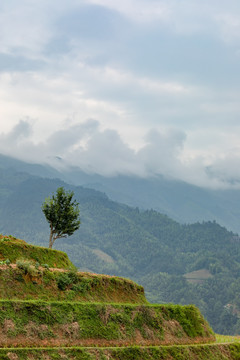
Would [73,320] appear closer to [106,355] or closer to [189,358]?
[106,355]

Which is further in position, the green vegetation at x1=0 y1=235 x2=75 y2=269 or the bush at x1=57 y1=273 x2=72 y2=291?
the green vegetation at x1=0 y1=235 x2=75 y2=269

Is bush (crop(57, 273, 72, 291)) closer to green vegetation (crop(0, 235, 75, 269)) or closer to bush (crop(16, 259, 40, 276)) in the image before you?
bush (crop(16, 259, 40, 276))

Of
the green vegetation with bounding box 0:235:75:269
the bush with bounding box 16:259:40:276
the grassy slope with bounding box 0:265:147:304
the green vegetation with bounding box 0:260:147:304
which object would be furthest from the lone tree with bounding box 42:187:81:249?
the bush with bounding box 16:259:40:276

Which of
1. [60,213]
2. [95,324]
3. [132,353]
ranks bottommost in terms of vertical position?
[132,353]

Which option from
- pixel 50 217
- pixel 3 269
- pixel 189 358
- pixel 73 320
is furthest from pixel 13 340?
pixel 50 217

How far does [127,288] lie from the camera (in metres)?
60.2

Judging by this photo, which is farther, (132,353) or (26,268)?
(26,268)

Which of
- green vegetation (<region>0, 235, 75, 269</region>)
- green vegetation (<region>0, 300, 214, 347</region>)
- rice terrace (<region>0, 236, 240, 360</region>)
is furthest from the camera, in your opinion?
green vegetation (<region>0, 235, 75, 269</region>)

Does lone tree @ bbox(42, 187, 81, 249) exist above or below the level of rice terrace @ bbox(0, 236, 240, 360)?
above

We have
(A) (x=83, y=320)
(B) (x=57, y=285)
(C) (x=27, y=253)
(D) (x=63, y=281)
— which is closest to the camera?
(A) (x=83, y=320)

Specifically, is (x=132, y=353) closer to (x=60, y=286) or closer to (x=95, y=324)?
(x=95, y=324)

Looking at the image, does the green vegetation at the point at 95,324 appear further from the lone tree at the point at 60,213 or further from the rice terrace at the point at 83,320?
the lone tree at the point at 60,213

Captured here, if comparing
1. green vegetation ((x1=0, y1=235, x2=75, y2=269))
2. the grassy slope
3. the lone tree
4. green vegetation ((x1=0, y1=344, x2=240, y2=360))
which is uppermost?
the lone tree

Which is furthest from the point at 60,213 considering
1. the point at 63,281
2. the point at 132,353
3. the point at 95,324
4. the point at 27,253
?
the point at 132,353
